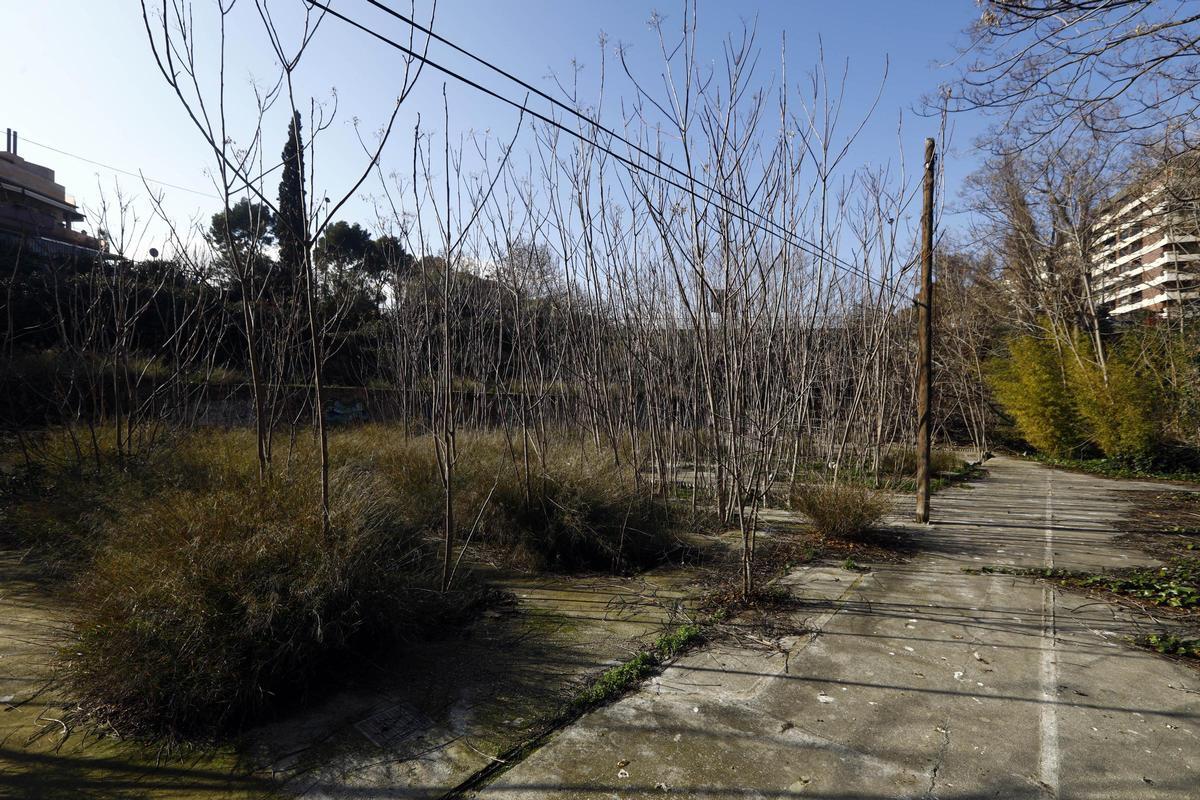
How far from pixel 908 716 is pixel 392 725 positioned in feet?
6.49

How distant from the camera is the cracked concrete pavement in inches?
79.2

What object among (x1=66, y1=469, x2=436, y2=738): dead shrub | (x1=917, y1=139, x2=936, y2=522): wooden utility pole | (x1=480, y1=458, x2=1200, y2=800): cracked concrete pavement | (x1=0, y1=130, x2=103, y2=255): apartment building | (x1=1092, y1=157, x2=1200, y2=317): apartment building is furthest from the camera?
(x1=0, y1=130, x2=103, y2=255): apartment building

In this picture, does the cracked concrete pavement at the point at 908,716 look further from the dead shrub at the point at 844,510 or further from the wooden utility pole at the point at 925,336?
the wooden utility pole at the point at 925,336

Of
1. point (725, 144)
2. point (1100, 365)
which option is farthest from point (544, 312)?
point (1100, 365)

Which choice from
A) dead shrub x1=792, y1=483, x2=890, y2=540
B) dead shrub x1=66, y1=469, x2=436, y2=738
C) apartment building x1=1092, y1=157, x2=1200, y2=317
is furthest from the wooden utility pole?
dead shrub x1=66, y1=469, x2=436, y2=738

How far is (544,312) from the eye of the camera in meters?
8.03

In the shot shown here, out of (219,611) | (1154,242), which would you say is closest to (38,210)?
(219,611)

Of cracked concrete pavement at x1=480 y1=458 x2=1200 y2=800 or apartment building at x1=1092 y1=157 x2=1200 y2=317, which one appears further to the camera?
apartment building at x1=1092 y1=157 x2=1200 y2=317

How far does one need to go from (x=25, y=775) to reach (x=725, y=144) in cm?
416

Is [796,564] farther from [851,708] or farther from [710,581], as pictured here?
[851,708]

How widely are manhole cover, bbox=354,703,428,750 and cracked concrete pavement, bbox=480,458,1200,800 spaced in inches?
17.7

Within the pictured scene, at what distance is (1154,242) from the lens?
14.9 meters

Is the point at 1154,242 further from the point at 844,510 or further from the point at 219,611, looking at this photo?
the point at 219,611

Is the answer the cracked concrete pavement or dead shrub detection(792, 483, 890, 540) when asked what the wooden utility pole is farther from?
the cracked concrete pavement
